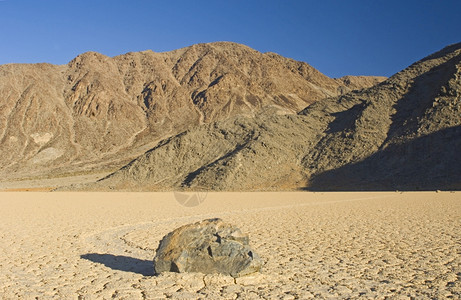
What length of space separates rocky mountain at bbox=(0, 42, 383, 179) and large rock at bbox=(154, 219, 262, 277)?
60.7 m

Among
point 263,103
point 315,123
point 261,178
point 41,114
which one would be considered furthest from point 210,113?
point 261,178

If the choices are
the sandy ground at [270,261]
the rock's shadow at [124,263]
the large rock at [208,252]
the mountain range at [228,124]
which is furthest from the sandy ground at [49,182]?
the large rock at [208,252]

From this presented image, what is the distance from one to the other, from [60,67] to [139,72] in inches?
814

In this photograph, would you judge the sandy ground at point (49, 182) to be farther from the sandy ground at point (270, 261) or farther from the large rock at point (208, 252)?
the large rock at point (208, 252)

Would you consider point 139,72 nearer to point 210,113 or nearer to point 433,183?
point 210,113

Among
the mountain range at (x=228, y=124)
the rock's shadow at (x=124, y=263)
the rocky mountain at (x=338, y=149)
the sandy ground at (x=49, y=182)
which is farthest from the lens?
the sandy ground at (x=49, y=182)

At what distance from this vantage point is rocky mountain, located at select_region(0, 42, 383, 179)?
71.9 metres

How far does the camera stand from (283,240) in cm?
976

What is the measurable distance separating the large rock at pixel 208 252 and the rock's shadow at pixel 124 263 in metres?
0.68

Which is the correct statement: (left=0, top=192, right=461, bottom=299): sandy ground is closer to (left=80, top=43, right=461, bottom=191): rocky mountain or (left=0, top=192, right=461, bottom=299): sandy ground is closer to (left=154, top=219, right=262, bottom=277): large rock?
(left=154, top=219, right=262, bottom=277): large rock

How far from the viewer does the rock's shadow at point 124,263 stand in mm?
6930

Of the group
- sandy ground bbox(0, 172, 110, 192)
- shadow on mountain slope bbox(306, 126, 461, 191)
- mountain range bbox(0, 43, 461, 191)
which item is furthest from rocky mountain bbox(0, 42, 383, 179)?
shadow on mountain slope bbox(306, 126, 461, 191)

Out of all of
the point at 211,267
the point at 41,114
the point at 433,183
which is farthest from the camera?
the point at 41,114

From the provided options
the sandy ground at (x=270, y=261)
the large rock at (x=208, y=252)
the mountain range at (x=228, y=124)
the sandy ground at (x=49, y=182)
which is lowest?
the sandy ground at (x=270, y=261)
